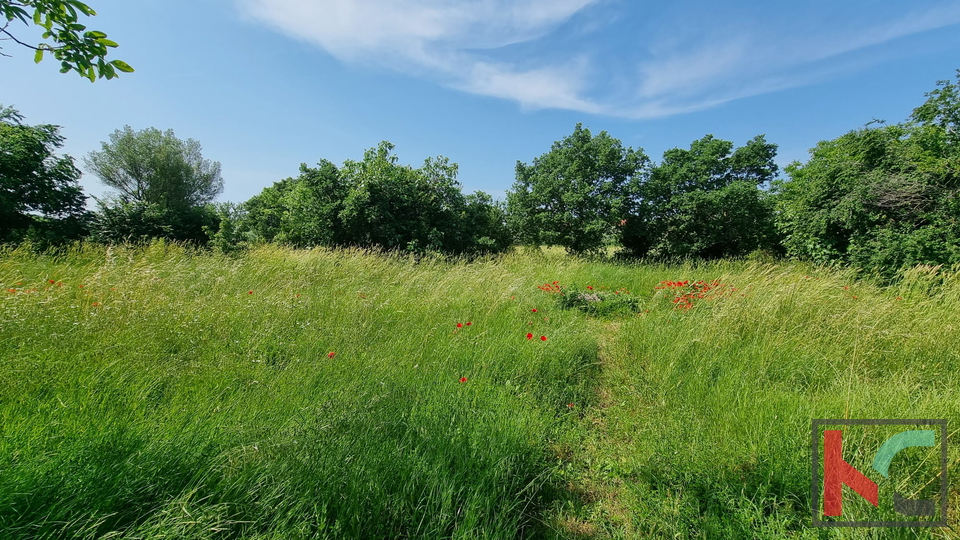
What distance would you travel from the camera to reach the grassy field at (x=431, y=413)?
51.6 inches

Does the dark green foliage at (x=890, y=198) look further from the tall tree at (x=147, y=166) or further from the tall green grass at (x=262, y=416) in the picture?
the tall tree at (x=147, y=166)

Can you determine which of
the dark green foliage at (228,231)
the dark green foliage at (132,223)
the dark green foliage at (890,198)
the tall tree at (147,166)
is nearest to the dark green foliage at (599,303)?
the dark green foliage at (890,198)

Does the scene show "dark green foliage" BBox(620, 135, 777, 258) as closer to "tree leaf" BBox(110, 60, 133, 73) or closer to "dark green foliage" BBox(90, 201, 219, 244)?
"tree leaf" BBox(110, 60, 133, 73)

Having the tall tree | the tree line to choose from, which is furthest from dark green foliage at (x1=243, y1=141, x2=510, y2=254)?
the tall tree

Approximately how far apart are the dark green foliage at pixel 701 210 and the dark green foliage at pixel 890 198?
10.4 feet

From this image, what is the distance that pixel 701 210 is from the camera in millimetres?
12492

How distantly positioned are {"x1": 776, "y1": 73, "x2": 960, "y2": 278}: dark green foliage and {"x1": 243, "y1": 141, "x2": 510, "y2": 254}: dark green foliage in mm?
9917

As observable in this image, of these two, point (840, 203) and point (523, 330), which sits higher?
point (840, 203)

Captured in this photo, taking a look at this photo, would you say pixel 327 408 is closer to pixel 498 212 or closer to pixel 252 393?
pixel 252 393

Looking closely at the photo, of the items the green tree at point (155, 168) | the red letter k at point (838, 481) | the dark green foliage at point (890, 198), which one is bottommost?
the red letter k at point (838, 481)

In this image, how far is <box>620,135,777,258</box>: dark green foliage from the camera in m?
12.2

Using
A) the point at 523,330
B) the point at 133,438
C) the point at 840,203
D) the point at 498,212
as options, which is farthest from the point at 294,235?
the point at 840,203

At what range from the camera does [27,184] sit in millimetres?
11336

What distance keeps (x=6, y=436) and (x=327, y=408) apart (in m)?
1.19
